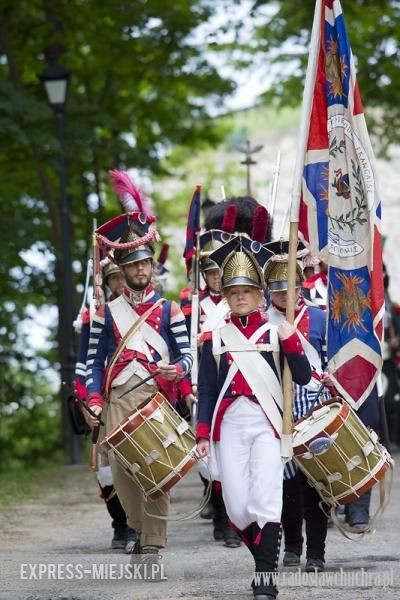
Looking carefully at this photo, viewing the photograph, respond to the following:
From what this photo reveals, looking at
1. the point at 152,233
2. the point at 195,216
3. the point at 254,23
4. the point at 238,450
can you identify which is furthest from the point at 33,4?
the point at 238,450

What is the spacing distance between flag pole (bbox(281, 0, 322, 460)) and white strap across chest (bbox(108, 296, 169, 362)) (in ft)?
4.91

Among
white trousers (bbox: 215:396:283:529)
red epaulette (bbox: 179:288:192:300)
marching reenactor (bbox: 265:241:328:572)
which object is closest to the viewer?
white trousers (bbox: 215:396:283:529)

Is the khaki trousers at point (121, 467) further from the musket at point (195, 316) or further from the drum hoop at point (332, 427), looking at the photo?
the musket at point (195, 316)

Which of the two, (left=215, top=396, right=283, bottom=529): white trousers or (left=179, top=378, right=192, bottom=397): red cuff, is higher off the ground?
(left=179, top=378, right=192, bottom=397): red cuff

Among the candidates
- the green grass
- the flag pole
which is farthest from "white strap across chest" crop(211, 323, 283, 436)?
the green grass

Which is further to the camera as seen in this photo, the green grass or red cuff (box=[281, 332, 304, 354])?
the green grass

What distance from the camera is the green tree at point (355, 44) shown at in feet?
71.7

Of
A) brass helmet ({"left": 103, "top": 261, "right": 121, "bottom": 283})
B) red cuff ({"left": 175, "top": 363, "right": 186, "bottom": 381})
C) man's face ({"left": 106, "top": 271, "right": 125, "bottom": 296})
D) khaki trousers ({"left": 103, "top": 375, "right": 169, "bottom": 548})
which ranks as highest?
brass helmet ({"left": 103, "top": 261, "right": 121, "bottom": 283})

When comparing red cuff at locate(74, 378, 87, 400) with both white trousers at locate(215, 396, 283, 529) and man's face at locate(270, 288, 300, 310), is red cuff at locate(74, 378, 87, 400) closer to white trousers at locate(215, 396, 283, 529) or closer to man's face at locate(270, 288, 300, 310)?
man's face at locate(270, 288, 300, 310)

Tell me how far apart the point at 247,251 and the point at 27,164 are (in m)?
12.6

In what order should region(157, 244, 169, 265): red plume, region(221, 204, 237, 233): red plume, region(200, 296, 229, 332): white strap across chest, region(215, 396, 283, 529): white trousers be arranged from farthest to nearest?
1. region(157, 244, 169, 265): red plume
2. region(200, 296, 229, 332): white strap across chest
3. region(221, 204, 237, 233): red plume
4. region(215, 396, 283, 529): white trousers

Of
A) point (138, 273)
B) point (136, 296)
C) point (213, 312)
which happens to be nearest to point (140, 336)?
point (136, 296)

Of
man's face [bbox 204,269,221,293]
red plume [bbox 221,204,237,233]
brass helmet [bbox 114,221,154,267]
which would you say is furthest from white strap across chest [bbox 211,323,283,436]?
man's face [bbox 204,269,221,293]

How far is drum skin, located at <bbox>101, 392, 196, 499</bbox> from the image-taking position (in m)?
8.37
